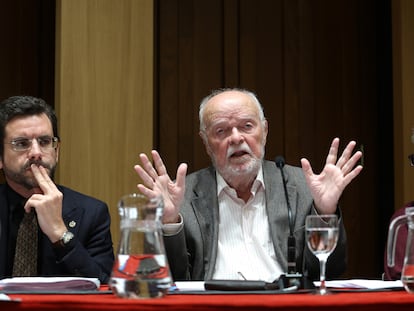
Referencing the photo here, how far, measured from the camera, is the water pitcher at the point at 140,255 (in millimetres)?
1526

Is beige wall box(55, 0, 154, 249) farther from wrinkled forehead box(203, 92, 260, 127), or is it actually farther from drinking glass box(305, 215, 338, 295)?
drinking glass box(305, 215, 338, 295)

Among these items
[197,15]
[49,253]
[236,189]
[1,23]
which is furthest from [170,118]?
[49,253]

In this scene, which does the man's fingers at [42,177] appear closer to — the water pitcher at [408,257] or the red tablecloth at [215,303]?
the red tablecloth at [215,303]

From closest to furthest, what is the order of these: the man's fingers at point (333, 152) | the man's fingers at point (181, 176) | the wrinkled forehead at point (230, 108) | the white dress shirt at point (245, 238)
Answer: the man's fingers at point (181, 176) → the man's fingers at point (333, 152) → the white dress shirt at point (245, 238) → the wrinkled forehead at point (230, 108)

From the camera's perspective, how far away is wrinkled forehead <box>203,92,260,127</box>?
9.97 ft

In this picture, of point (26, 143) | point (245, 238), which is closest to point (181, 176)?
point (245, 238)

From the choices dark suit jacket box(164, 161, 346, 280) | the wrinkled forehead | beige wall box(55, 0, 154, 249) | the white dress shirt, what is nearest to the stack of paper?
dark suit jacket box(164, 161, 346, 280)

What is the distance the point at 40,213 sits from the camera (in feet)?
8.49

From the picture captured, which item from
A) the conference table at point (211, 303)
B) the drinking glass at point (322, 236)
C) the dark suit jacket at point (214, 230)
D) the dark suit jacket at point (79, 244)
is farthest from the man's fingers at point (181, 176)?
the conference table at point (211, 303)

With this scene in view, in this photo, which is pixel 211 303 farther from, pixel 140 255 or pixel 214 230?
pixel 214 230

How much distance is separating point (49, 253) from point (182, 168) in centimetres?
60

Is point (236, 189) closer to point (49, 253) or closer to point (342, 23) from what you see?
point (49, 253)

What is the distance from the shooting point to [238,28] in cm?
446

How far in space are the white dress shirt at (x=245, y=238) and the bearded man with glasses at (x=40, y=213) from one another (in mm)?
427
